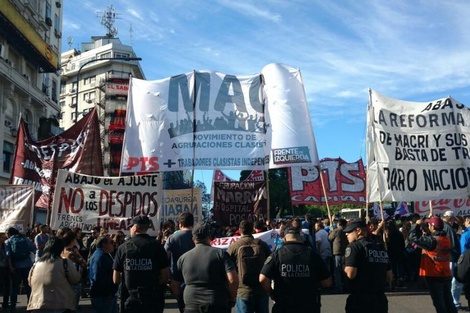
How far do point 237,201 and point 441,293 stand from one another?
876 centimetres

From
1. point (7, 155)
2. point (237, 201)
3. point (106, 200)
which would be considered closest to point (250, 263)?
point (106, 200)

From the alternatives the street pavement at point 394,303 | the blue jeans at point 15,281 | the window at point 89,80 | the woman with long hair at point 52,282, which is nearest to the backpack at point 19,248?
the blue jeans at point 15,281

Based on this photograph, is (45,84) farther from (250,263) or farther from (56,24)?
(250,263)

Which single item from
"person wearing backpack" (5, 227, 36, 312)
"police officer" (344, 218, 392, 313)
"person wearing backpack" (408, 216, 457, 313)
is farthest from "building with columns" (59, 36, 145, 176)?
"police officer" (344, 218, 392, 313)

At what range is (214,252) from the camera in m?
5.58

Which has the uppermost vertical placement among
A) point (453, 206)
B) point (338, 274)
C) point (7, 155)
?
point (7, 155)

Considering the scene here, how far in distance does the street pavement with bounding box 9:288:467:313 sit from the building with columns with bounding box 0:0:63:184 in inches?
1054

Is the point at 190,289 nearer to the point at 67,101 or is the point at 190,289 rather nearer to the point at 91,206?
the point at 91,206

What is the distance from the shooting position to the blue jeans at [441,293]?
8051mm

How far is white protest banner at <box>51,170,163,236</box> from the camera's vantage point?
35.2 feet

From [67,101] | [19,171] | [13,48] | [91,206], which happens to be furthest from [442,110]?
[67,101]

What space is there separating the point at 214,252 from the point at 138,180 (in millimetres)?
5705

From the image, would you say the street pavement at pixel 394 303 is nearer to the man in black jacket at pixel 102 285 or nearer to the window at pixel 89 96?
the man in black jacket at pixel 102 285

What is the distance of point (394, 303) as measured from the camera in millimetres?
11078
